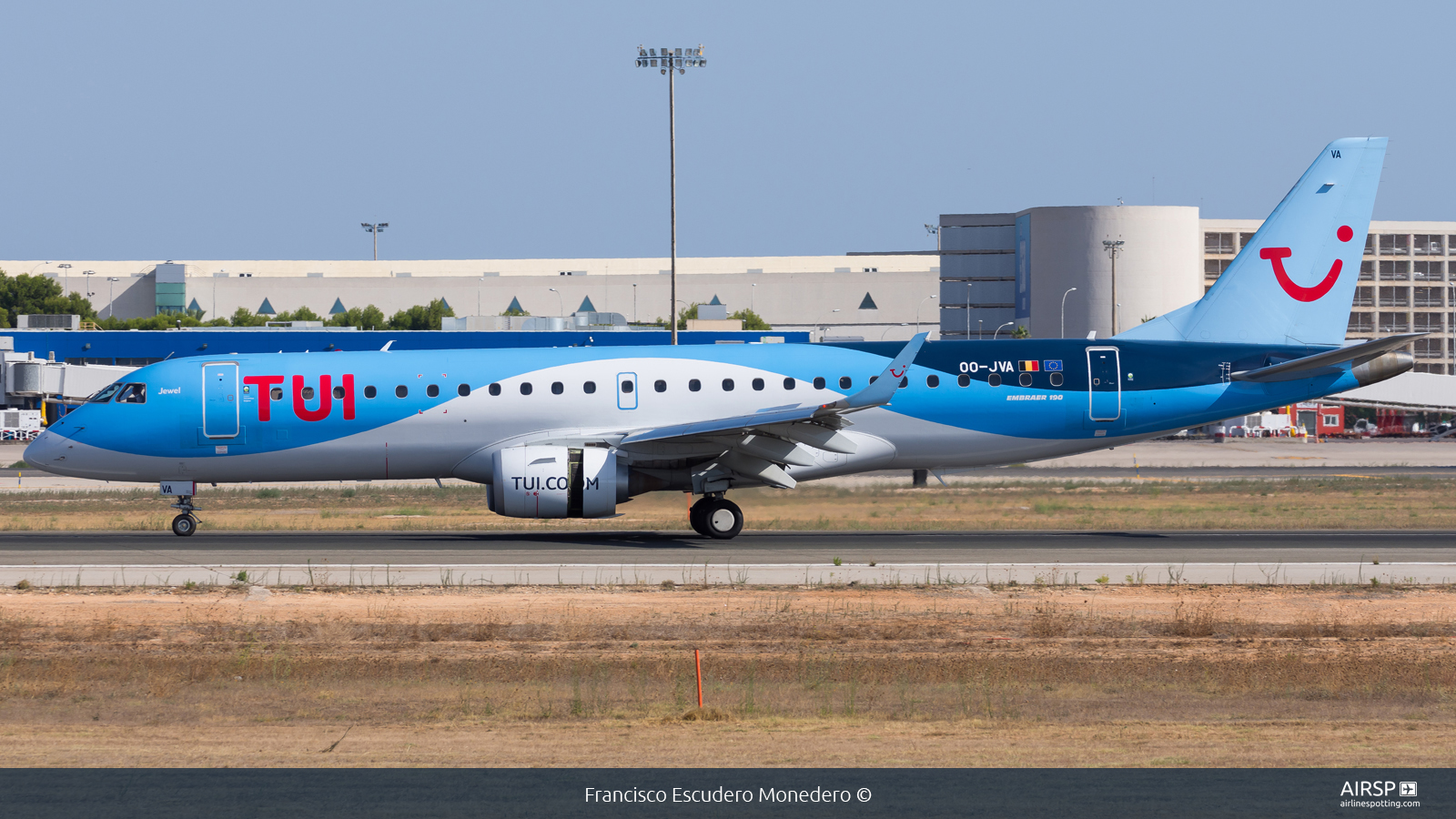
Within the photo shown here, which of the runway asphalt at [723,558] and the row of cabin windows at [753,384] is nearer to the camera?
the runway asphalt at [723,558]

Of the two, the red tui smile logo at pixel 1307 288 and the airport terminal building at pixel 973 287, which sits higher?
the airport terminal building at pixel 973 287

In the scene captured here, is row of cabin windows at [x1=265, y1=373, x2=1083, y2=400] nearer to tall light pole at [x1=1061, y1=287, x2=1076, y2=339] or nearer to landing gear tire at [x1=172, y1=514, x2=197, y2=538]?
landing gear tire at [x1=172, y1=514, x2=197, y2=538]

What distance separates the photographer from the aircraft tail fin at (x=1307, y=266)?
33031 mm

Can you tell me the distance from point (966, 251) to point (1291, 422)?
61784 millimetres

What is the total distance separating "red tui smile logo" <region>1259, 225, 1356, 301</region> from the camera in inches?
1307

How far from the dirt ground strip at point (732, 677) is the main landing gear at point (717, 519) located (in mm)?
7900

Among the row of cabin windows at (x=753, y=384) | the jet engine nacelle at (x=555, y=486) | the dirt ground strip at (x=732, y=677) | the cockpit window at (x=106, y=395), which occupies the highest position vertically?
the row of cabin windows at (x=753, y=384)

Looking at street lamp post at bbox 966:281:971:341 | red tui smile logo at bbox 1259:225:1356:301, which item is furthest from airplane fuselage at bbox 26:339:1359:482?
street lamp post at bbox 966:281:971:341

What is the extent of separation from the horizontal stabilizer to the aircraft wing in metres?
8.56

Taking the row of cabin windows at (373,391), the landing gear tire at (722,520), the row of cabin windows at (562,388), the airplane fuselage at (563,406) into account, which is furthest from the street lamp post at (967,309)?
the row of cabin windows at (373,391)

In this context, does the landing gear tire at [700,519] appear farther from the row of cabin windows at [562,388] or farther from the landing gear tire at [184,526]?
the landing gear tire at [184,526]

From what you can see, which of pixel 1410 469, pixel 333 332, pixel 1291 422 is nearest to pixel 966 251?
pixel 1291 422

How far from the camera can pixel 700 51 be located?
57312 mm

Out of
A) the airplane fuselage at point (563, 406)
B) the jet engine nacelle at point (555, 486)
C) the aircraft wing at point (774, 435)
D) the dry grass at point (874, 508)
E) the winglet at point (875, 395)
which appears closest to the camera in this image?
the winglet at point (875, 395)
